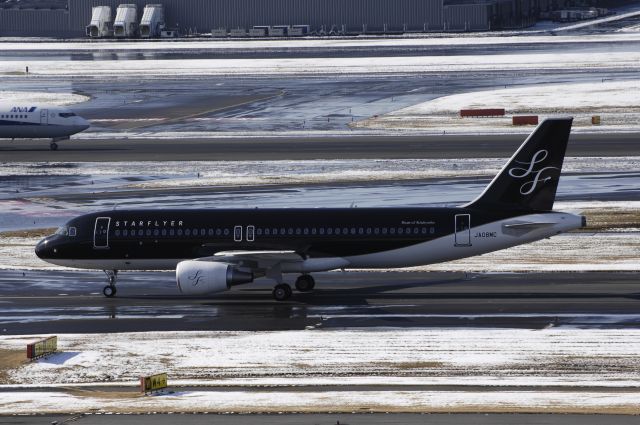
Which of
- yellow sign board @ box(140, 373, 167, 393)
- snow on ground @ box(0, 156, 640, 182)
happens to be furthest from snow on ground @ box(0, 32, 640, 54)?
yellow sign board @ box(140, 373, 167, 393)

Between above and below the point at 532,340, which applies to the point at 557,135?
above

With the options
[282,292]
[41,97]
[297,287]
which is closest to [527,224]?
[297,287]

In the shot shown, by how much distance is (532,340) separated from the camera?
4066 centimetres

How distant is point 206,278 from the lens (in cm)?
4688

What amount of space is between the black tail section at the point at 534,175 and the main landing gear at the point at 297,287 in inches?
284

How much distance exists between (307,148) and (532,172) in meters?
42.9

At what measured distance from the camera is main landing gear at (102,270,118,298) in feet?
164

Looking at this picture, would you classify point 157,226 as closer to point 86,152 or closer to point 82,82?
point 86,152

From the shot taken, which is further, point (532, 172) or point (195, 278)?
point (532, 172)

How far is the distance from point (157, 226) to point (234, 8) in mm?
149426

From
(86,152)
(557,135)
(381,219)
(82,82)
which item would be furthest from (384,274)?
(82,82)

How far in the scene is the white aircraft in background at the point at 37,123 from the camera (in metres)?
95.2

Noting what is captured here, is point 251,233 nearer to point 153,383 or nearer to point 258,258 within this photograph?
point 258,258

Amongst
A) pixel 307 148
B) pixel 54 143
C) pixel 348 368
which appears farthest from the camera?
pixel 54 143
